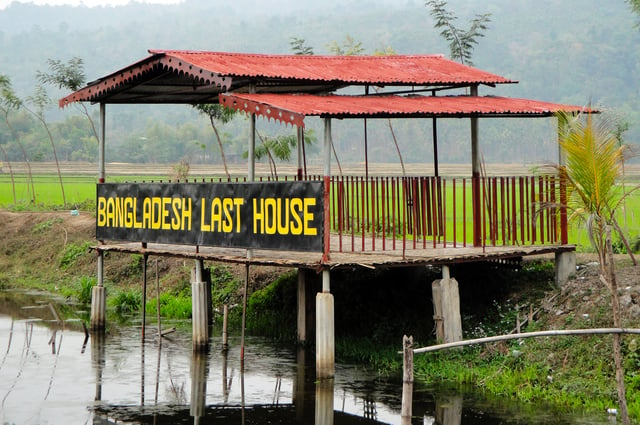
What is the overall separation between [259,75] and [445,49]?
92.2 meters

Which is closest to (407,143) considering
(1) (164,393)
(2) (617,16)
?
(2) (617,16)

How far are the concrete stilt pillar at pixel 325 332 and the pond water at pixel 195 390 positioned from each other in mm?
211

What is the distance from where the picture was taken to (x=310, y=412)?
12719mm

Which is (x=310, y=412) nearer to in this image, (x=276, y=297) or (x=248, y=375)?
(x=248, y=375)

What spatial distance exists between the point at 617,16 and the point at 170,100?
105667 mm

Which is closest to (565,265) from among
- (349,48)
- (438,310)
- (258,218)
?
(438,310)

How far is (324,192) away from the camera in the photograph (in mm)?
13414

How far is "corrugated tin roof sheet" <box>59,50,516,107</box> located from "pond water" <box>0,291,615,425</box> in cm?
408

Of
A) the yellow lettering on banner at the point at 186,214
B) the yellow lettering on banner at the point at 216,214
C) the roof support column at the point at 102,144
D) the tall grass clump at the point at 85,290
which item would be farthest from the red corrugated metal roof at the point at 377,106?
the tall grass clump at the point at 85,290

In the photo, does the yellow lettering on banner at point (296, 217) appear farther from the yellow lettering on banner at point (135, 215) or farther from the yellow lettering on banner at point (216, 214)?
the yellow lettering on banner at point (135, 215)

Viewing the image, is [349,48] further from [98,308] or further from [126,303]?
[98,308]

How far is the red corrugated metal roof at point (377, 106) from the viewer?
13406 mm

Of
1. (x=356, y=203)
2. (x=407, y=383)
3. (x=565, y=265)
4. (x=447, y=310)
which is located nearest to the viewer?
(x=407, y=383)

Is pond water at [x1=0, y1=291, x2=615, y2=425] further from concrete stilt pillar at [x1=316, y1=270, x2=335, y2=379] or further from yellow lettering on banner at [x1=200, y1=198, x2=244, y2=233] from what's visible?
yellow lettering on banner at [x1=200, y1=198, x2=244, y2=233]
